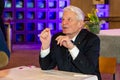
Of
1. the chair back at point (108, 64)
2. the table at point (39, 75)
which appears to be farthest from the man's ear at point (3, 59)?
the chair back at point (108, 64)

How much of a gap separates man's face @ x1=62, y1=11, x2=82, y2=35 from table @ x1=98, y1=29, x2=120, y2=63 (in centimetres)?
226

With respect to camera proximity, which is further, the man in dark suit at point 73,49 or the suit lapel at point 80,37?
the suit lapel at point 80,37

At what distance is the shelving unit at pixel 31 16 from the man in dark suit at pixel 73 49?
6613 millimetres

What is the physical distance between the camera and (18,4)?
29.1 feet

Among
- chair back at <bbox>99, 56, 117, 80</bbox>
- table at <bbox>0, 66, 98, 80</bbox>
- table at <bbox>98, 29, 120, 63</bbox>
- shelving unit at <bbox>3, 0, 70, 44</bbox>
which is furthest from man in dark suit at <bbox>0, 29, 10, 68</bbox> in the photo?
shelving unit at <bbox>3, 0, 70, 44</bbox>

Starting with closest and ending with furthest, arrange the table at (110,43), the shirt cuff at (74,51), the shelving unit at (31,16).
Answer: the shirt cuff at (74,51) < the table at (110,43) < the shelving unit at (31,16)

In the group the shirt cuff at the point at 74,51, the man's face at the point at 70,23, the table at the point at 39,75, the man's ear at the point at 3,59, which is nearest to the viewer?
the man's ear at the point at 3,59

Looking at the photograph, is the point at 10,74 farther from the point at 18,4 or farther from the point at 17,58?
the point at 18,4

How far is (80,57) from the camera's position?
206 cm

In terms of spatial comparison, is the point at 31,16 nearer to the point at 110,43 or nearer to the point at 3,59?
the point at 110,43

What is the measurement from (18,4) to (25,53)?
189 centimetres

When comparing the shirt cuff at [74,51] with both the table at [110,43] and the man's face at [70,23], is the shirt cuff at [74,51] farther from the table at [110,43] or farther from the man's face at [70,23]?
the table at [110,43]

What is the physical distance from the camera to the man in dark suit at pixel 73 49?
207cm

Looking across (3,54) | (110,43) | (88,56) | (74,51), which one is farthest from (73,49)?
(110,43)
